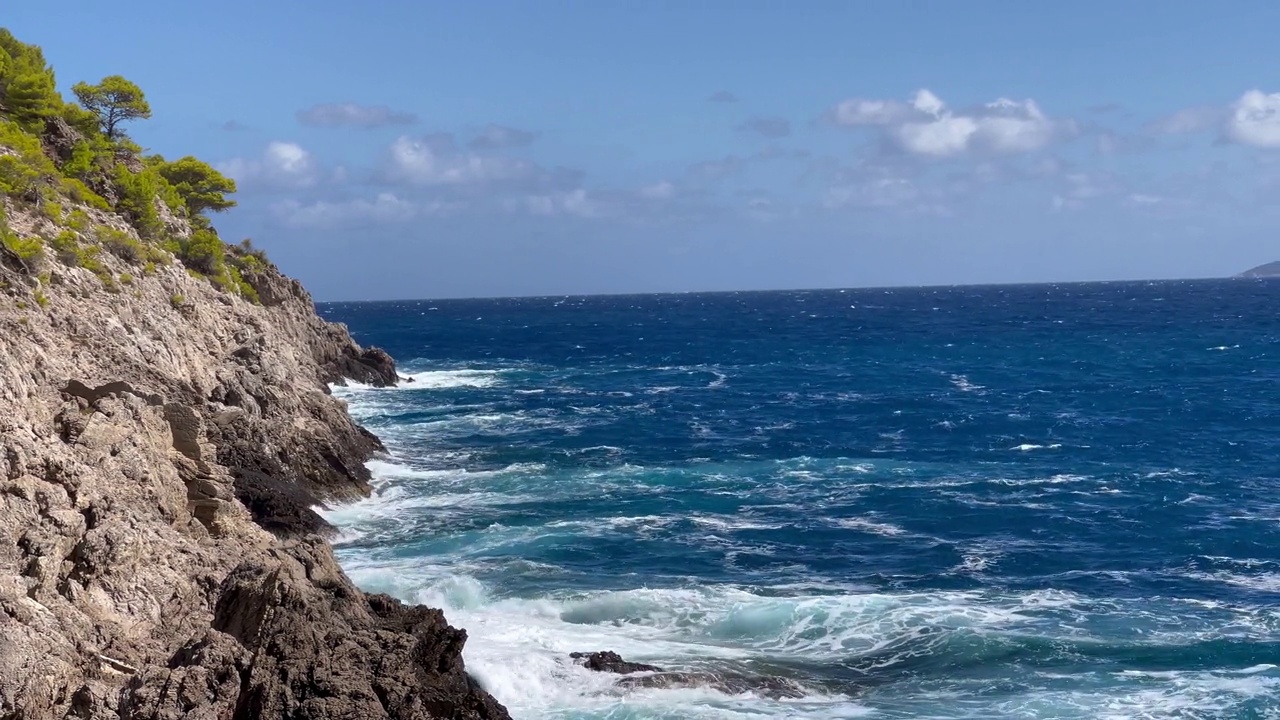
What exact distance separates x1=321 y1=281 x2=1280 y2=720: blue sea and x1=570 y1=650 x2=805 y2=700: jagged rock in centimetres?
37

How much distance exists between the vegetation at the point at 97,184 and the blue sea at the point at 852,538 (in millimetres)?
12439

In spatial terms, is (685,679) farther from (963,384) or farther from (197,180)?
(963,384)

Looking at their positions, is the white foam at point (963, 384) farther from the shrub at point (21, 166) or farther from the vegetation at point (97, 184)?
the shrub at point (21, 166)

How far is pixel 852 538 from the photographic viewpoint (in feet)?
131

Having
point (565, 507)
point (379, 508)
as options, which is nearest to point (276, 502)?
point (379, 508)

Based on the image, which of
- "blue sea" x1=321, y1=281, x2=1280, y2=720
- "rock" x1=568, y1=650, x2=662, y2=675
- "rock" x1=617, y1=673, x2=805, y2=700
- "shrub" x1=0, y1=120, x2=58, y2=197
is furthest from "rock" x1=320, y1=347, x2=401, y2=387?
"rock" x1=617, y1=673, x2=805, y2=700

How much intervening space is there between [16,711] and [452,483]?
30.6m

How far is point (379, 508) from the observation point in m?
42.4

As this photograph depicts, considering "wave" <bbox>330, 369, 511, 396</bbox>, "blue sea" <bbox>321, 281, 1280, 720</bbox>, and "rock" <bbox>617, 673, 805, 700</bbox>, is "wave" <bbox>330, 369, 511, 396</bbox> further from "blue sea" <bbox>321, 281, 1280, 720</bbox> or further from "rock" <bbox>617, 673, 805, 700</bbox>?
"rock" <bbox>617, 673, 805, 700</bbox>

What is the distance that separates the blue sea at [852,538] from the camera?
26625 mm

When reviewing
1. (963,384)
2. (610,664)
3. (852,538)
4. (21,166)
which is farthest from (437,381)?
(610,664)

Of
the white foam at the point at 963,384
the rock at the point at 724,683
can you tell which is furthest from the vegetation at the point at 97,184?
the white foam at the point at 963,384

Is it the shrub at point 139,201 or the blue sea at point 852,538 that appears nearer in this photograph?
the blue sea at point 852,538

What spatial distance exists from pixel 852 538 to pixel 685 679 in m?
16.2
